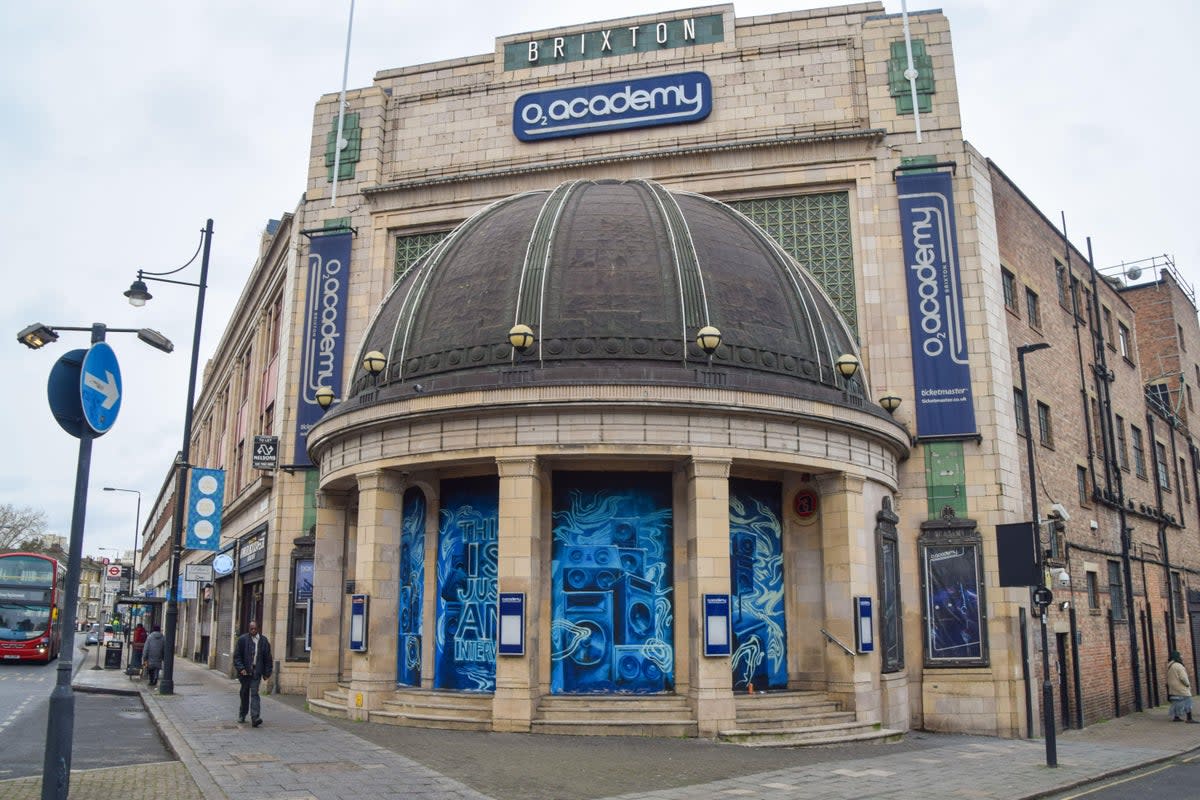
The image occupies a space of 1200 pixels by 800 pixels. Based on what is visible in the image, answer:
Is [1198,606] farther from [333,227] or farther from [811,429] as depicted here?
[333,227]

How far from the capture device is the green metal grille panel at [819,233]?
2691 centimetres

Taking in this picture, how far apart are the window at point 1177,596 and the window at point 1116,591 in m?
7.22

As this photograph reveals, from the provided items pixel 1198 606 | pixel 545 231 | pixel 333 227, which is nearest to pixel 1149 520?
pixel 1198 606

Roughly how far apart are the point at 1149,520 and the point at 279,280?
3397 cm

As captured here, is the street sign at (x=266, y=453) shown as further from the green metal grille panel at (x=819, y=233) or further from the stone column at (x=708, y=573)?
the green metal grille panel at (x=819, y=233)

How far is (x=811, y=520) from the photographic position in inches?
880

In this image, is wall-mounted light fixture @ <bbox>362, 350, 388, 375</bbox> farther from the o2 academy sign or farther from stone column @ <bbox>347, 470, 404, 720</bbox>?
the o2 academy sign

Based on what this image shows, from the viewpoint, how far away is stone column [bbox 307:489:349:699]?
24.0 meters

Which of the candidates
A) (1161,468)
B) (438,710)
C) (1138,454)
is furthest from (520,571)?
(1161,468)

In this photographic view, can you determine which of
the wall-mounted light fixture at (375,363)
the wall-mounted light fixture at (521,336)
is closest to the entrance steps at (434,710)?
the wall-mounted light fixture at (375,363)

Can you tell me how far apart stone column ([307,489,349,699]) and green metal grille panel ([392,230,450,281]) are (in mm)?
8751

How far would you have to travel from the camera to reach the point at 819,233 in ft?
91.1

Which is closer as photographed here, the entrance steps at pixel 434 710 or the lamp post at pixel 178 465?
the entrance steps at pixel 434 710

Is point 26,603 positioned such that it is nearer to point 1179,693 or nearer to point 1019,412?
point 1019,412
